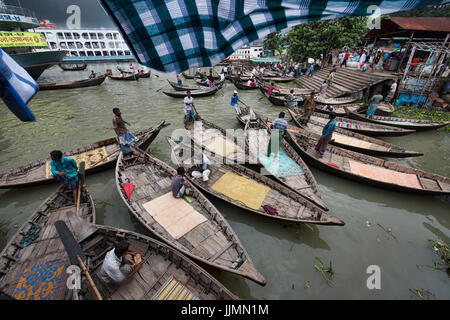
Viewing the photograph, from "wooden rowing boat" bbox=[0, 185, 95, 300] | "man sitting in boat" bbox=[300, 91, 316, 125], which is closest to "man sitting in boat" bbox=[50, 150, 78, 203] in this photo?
"wooden rowing boat" bbox=[0, 185, 95, 300]

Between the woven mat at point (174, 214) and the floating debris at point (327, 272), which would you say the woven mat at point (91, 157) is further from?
the floating debris at point (327, 272)

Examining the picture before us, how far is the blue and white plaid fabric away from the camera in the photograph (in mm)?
1832

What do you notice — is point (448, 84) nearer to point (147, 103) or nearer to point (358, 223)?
point (358, 223)

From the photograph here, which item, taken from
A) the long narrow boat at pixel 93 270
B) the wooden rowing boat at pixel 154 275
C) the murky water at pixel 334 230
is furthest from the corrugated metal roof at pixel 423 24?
the long narrow boat at pixel 93 270

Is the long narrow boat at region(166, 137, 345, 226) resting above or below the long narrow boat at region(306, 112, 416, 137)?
below

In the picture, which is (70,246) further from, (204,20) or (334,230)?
(334,230)

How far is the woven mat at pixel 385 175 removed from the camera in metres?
8.16

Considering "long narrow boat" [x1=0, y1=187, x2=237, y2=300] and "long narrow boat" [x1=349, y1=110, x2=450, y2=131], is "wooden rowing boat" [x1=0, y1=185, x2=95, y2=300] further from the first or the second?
"long narrow boat" [x1=349, y1=110, x2=450, y2=131]

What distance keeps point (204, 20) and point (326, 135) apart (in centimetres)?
839

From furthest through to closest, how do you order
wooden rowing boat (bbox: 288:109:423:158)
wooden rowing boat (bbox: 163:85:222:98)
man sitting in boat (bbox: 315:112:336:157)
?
wooden rowing boat (bbox: 163:85:222:98)
wooden rowing boat (bbox: 288:109:423:158)
man sitting in boat (bbox: 315:112:336:157)

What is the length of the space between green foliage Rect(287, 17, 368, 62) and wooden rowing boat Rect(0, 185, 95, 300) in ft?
98.5

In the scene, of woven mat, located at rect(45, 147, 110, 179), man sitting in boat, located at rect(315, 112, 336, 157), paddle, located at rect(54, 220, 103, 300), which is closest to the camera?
paddle, located at rect(54, 220, 103, 300)
